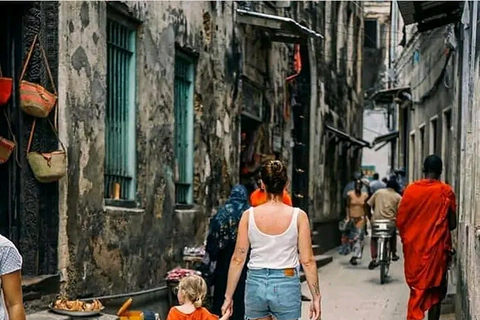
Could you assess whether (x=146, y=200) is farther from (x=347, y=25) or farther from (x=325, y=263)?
(x=347, y=25)

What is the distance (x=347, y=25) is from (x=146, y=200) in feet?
53.0

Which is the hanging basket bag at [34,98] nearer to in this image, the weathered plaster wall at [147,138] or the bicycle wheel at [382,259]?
the weathered plaster wall at [147,138]

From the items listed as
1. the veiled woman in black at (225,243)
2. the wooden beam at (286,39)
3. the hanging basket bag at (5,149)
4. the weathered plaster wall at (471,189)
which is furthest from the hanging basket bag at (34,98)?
the wooden beam at (286,39)

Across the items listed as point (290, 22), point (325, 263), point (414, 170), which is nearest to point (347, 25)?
point (414, 170)

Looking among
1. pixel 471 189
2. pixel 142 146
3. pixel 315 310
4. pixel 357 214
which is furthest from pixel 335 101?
pixel 315 310

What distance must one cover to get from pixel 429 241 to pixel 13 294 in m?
5.42

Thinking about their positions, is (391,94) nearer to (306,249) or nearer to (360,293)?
(360,293)

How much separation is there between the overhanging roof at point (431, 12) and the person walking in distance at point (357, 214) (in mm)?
4980

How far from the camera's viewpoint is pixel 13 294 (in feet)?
14.0

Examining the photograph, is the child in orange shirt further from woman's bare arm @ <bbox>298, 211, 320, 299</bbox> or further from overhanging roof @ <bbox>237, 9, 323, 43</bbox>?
overhanging roof @ <bbox>237, 9, 323, 43</bbox>

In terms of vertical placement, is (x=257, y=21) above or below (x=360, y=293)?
above

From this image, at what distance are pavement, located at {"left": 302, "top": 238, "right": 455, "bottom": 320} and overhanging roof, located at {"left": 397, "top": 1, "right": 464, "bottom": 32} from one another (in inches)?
142

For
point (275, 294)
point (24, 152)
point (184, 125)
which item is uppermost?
point (184, 125)

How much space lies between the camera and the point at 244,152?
15.5 m
